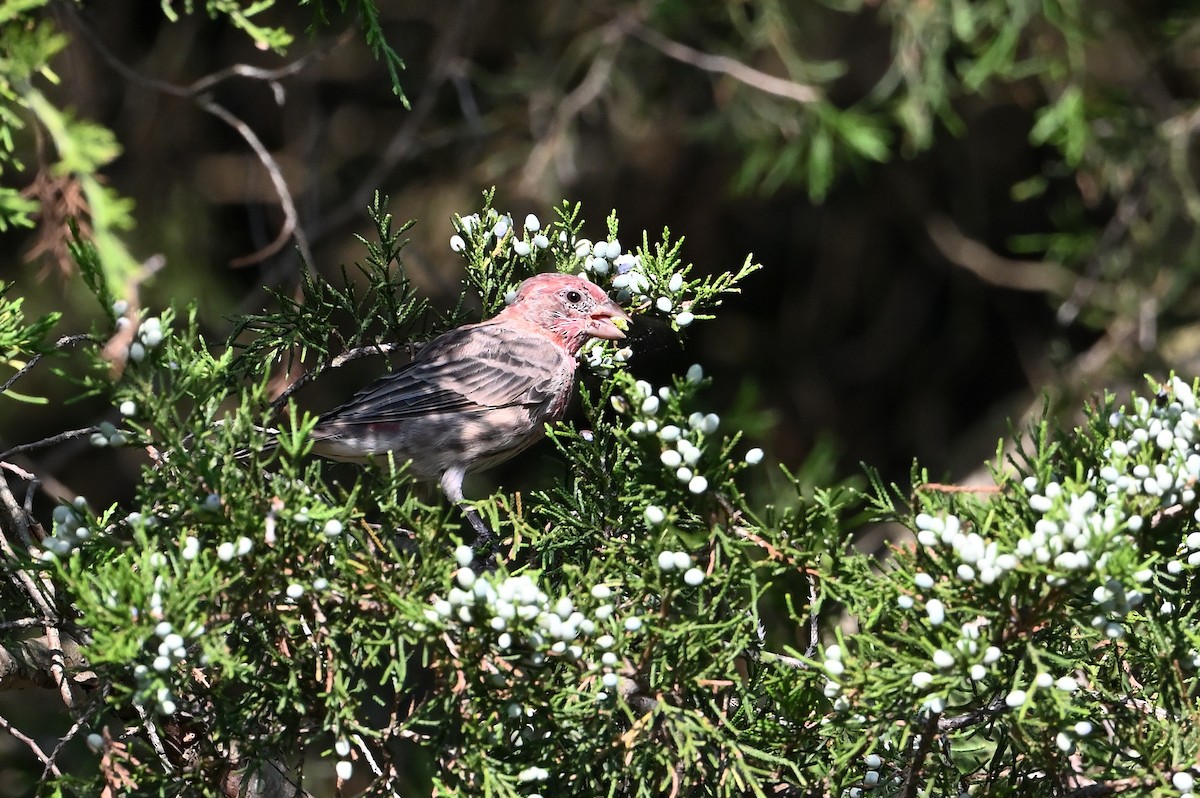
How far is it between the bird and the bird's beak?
10 millimetres

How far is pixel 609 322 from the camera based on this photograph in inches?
121

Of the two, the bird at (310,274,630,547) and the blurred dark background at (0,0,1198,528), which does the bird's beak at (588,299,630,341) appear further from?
the blurred dark background at (0,0,1198,528)

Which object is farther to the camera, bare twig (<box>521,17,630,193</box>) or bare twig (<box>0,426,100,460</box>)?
bare twig (<box>521,17,630,193</box>)

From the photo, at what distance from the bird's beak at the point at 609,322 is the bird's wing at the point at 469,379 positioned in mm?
324

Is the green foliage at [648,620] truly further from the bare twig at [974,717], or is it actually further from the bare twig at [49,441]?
the bare twig at [49,441]

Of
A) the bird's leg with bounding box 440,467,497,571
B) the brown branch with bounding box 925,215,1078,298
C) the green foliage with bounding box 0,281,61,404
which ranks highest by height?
the green foliage with bounding box 0,281,61,404

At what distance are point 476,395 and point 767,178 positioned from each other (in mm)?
2171

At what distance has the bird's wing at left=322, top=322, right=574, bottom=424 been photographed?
3225mm

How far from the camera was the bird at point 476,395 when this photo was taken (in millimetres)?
3230

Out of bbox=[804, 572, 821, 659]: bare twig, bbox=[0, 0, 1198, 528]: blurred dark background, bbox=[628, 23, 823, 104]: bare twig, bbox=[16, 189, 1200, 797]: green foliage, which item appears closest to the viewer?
bbox=[16, 189, 1200, 797]: green foliage

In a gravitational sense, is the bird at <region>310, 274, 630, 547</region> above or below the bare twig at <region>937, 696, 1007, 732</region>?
below

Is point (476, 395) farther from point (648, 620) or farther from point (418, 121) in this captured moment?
point (418, 121)

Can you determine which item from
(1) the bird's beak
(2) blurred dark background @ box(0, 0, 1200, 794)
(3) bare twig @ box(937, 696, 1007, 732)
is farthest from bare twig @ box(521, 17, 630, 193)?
(3) bare twig @ box(937, 696, 1007, 732)

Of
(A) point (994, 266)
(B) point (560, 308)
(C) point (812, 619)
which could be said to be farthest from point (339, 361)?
(A) point (994, 266)
